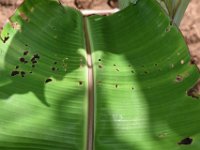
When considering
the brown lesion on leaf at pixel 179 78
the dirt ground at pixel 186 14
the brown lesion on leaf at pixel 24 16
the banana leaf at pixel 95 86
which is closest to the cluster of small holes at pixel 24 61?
the banana leaf at pixel 95 86

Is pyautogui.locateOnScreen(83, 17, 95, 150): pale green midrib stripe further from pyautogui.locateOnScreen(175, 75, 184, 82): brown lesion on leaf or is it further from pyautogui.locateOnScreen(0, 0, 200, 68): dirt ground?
→ pyautogui.locateOnScreen(0, 0, 200, 68): dirt ground

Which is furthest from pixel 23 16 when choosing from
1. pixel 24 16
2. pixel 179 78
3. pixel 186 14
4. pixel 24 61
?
A: pixel 186 14

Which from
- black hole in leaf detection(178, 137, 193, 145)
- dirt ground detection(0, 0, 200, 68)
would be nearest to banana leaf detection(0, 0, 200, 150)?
black hole in leaf detection(178, 137, 193, 145)

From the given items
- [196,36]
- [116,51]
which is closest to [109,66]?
[116,51]

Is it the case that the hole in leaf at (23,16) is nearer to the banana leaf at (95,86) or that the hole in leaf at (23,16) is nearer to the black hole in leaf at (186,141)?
the banana leaf at (95,86)

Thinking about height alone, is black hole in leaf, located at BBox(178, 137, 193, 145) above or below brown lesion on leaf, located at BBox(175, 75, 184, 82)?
below

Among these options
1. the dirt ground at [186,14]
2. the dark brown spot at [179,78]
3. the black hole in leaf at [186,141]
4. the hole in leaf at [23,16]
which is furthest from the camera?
the dirt ground at [186,14]

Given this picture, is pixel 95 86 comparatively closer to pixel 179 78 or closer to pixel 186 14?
pixel 179 78
